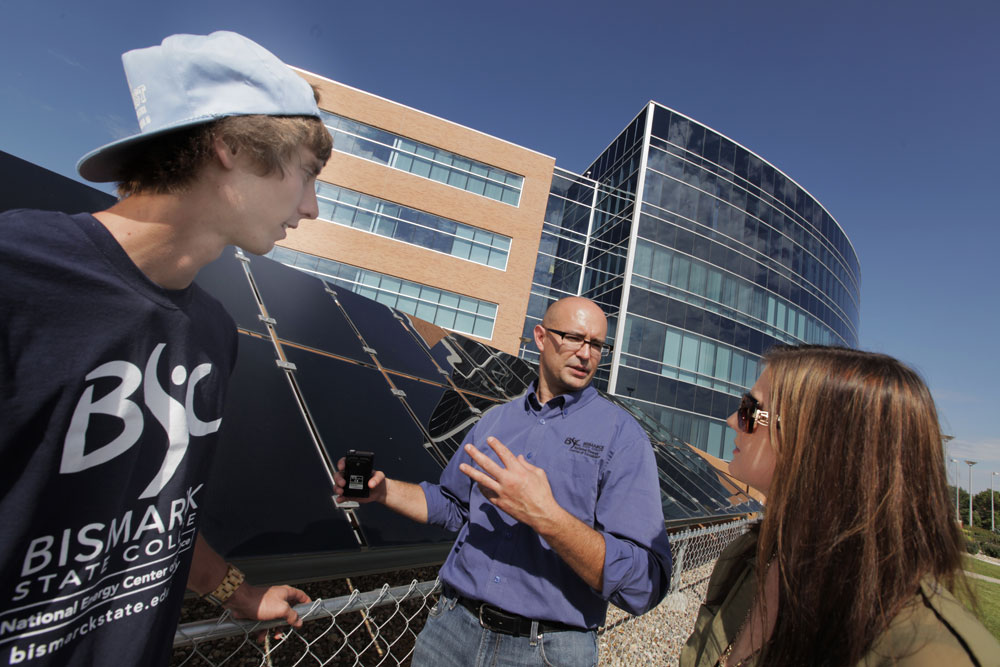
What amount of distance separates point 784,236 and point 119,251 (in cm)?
3454

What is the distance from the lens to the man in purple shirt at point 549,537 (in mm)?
1538

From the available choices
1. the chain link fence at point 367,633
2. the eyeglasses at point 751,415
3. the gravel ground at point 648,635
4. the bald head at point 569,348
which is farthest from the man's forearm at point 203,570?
the gravel ground at point 648,635

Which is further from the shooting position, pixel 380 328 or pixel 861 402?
pixel 380 328

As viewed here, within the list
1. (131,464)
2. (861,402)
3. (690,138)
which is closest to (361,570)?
(131,464)

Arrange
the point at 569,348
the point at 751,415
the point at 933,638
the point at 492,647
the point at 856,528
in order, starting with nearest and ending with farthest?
1. the point at 933,638
2. the point at 856,528
3. the point at 751,415
4. the point at 492,647
5. the point at 569,348

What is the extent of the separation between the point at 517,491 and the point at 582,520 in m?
0.51

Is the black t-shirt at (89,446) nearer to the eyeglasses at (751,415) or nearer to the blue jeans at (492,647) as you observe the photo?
the blue jeans at (492,647)

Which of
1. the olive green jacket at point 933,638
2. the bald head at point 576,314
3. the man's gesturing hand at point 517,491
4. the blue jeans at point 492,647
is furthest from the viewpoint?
the bald head at point 576,314

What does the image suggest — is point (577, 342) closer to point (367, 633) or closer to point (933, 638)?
point (933, 638)

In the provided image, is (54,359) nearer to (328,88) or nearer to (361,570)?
(361,570)

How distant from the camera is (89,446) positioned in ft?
3.12

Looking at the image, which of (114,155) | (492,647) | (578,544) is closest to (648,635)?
(492,647)

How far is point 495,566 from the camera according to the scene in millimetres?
1881

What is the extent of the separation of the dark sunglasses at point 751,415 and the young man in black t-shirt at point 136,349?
1662 mm
